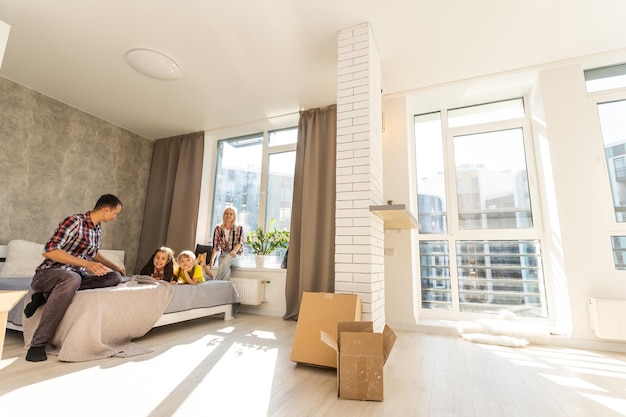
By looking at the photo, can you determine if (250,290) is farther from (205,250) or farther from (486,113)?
(486,113)

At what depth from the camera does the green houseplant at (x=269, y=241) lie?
3998mm

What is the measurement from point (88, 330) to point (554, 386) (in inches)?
115

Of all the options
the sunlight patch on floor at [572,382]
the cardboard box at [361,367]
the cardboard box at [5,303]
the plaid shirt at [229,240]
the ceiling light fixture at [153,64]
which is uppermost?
→ the ceiling light fixture at [153,64]

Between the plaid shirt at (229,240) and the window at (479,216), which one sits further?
the plaid shirt at (229,240)

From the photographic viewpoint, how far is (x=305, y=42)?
276 centimetres

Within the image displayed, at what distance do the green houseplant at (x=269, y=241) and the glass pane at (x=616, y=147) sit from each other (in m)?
3.45

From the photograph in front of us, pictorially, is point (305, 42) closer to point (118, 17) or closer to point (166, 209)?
point (118, 17)

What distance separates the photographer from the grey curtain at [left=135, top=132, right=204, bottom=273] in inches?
177

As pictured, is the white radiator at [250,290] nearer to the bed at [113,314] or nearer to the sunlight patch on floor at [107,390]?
the bed at [113,314]

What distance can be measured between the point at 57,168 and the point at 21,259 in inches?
48.2

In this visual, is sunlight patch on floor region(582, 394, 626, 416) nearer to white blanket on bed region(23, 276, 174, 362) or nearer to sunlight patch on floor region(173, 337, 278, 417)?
sunlight patch on floor region(173, 337, 278, 417)

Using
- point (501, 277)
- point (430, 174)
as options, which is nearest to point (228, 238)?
point (430, 174)

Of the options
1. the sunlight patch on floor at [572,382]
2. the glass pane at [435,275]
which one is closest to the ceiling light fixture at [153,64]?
the glass pane at [435,275]

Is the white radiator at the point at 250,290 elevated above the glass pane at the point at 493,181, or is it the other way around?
the glass pane at the point at 493,181
